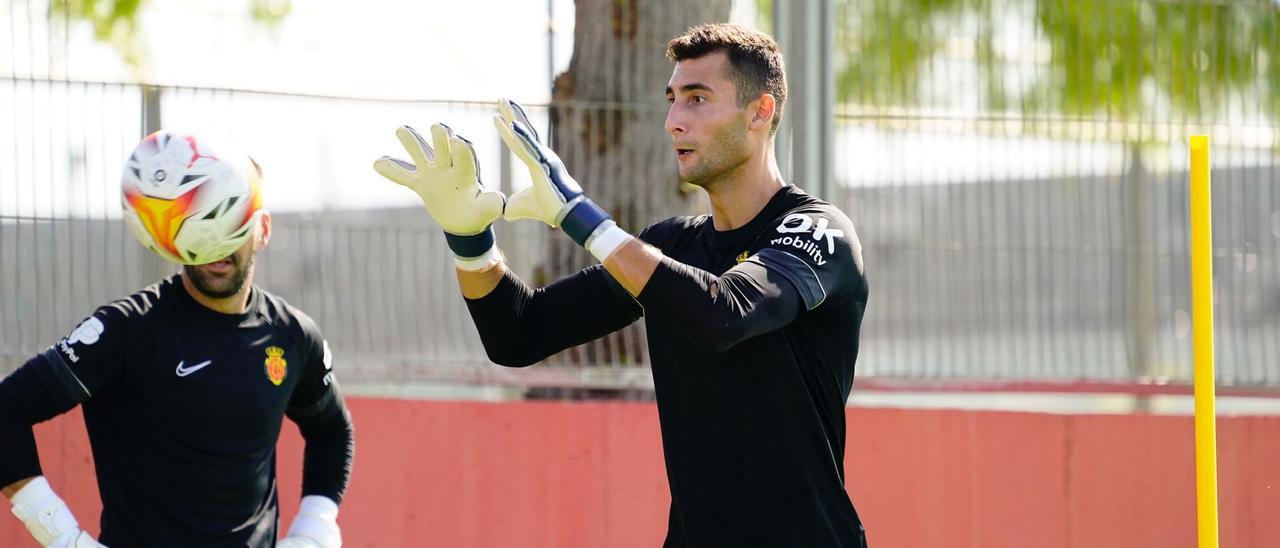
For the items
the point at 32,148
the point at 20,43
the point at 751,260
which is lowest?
the point at 751,260

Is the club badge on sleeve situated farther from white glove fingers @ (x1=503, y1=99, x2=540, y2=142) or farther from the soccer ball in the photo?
white glove fingers @ (x1=503, y1=99, x2=540, y2=142)

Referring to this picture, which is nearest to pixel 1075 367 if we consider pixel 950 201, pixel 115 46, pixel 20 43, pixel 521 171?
pixel 950 201

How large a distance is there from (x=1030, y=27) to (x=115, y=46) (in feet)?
28.5

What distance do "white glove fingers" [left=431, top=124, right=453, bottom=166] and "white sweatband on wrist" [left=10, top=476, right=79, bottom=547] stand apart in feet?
6.27

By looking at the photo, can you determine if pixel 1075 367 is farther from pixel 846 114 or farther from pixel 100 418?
pixel 100 418

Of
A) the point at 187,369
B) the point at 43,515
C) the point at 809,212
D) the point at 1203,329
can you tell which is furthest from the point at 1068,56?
the point at 43,515

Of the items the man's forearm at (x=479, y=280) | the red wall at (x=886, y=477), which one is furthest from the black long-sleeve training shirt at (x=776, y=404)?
the red wall at (x=886, y=477)

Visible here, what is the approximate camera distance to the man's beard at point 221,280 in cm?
497

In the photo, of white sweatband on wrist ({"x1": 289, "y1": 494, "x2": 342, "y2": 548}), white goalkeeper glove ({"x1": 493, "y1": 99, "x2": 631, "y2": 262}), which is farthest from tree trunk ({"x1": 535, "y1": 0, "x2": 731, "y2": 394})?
white goalkeeper glove ({"x1": 493, "y1": 99, "x2": 631, "y2": 262})

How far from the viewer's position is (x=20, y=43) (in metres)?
6.51

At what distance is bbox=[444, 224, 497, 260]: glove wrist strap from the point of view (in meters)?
4.01

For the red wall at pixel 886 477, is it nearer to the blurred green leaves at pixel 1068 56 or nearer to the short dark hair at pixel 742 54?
the blurred green leaves at pixel 1068 56

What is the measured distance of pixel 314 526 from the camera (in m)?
5.32

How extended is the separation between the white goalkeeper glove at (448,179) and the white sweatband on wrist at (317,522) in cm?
180
